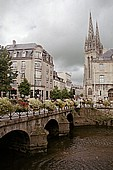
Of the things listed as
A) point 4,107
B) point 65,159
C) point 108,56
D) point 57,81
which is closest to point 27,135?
point 65,159

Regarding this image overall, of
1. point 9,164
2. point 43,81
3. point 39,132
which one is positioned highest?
point 43,81

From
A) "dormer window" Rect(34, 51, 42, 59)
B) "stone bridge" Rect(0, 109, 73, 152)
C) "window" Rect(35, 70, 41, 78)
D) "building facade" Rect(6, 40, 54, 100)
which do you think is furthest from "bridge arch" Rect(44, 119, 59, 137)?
"dormer window" Rect(34, 51, 42, 59)

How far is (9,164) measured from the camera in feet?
67.0

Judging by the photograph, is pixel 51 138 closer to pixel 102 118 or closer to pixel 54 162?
pixel 54 162

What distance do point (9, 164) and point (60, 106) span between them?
1894 cm

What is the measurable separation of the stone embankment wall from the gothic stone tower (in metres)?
26.1

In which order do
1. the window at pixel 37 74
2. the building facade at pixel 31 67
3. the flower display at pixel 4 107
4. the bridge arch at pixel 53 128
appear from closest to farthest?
the flower display at pixel 4 107 → the bridge arch at pixel 53 128 → the building facade at pixel 31 67 → the window at pixel 37 74


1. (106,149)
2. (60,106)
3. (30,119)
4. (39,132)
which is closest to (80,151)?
(106,149)

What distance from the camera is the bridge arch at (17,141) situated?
2358 cm

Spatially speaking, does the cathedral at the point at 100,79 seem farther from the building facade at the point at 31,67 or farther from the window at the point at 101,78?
the building facade at the point at 31,67

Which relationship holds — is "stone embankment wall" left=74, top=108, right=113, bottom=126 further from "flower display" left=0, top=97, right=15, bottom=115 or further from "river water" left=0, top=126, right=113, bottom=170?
"flower display" left=0, top=97, right=15, bottom=115

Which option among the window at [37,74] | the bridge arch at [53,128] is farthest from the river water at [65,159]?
the window at [37,74]

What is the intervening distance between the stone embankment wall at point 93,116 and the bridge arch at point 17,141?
25.4 m

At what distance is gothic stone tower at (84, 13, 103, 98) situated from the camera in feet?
262
